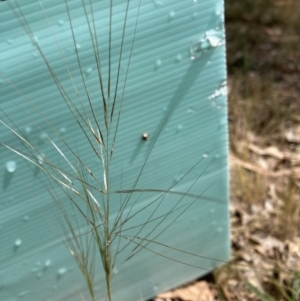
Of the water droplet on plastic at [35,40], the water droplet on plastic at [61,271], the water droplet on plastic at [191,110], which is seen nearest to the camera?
the water droplet on plastic at [35,40]

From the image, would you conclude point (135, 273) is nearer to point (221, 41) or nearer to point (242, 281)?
point (242, 281)

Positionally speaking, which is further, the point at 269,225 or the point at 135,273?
the point at 269,225

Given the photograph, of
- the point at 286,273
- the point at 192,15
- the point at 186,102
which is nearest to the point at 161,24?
the point at 192,15

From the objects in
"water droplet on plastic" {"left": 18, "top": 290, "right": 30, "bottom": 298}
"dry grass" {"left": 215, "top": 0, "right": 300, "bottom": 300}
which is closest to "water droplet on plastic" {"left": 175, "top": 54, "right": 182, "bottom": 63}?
"dry grass" {"left": 215, "top": 0, "right": 300, "bottom": 300}

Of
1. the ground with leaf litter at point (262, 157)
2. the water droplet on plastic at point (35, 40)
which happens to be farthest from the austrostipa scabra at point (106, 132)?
the ground with leaf litter at point (262, 157)

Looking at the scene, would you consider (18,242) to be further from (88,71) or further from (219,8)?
(219,8)

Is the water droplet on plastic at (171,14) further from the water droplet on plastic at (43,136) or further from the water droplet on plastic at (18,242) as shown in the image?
the water droplet on plastic at (18,242)

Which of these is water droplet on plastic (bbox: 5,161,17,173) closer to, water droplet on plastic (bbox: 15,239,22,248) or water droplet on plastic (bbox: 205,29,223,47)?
water droplet on plastic (bbox: 15,239,22,248)
